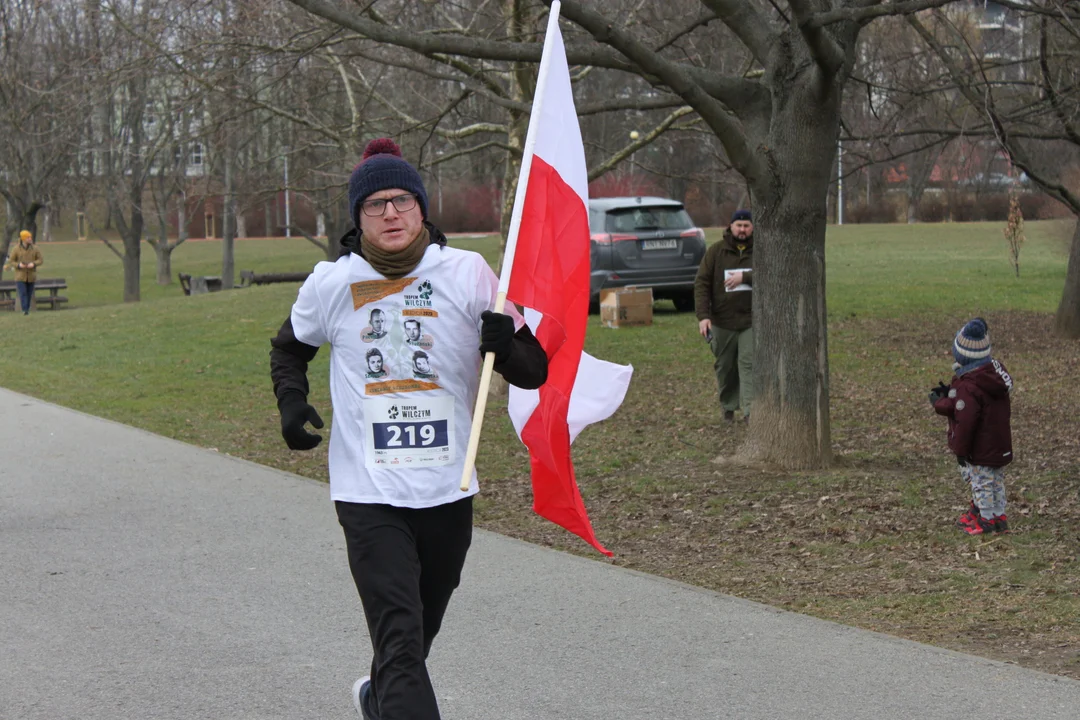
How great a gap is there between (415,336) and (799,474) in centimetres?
537

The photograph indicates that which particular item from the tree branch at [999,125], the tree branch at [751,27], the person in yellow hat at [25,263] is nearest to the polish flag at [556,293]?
the tree branch at [751,27]

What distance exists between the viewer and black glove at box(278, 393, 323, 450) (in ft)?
13.0

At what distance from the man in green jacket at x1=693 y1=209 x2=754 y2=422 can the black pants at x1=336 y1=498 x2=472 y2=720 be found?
7116mm

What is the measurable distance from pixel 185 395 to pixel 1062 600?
1042 centimetres

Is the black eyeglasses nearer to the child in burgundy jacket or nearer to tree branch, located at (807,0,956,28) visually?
the child in burgundy jacket

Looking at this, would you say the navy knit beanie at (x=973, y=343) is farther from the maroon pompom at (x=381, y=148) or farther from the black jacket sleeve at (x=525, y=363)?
the maroon pompom at (x=381, y=148)

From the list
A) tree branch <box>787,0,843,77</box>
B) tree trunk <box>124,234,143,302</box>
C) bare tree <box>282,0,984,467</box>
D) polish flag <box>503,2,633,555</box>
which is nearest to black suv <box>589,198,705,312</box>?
bare tree <box>282,0,984,467</box>

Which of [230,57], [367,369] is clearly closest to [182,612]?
[367,369]

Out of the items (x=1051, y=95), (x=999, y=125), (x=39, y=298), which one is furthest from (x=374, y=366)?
(x=39, y=298)

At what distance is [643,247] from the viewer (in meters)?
19.2

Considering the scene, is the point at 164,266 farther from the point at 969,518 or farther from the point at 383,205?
the point at 383,205

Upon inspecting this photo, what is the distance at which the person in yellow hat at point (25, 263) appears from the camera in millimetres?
26875

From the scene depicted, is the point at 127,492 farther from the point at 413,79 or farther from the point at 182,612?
the point at 413,79

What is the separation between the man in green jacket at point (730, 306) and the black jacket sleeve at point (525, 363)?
7.00 meters
